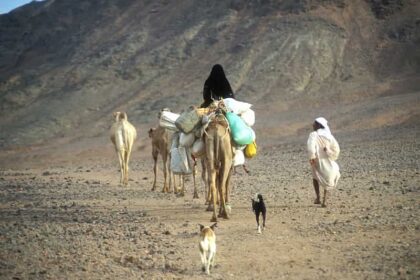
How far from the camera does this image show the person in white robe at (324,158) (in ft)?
42.5

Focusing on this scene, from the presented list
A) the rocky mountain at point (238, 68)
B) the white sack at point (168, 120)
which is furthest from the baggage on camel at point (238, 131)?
the rocky mountain at point (238, 68)

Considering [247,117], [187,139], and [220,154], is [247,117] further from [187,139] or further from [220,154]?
[220,154]

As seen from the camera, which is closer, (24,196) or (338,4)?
(24,196)

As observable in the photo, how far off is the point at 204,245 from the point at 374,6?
57.2 m

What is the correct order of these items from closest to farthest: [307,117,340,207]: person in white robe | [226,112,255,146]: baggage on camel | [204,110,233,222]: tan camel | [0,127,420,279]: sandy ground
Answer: [0,127,420,279]: sandy ground
[204,110,233,222]: tan camel
[226,112,255,146]: baggage on camel
[307,117,340,207]: person in white robe

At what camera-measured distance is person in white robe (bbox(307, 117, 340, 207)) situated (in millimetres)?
12953

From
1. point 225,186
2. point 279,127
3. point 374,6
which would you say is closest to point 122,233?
point 225,186

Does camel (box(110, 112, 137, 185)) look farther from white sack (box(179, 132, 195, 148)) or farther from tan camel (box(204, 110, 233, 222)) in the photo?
tan camel (box(204, 110, 233, 222))

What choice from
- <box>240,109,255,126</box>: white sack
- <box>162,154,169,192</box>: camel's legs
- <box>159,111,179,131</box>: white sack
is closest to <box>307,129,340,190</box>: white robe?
<box>240,109,255,126</box>: white sack

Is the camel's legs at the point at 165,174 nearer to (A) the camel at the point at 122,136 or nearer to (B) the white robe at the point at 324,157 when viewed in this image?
(A) the camel at the point at 122,136

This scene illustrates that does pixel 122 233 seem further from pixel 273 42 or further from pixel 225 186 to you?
pixel 273 42

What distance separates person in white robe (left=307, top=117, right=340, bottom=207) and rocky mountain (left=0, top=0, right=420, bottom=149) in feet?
96.1

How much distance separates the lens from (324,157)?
1312 cm

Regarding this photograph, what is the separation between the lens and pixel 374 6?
6147 cm
